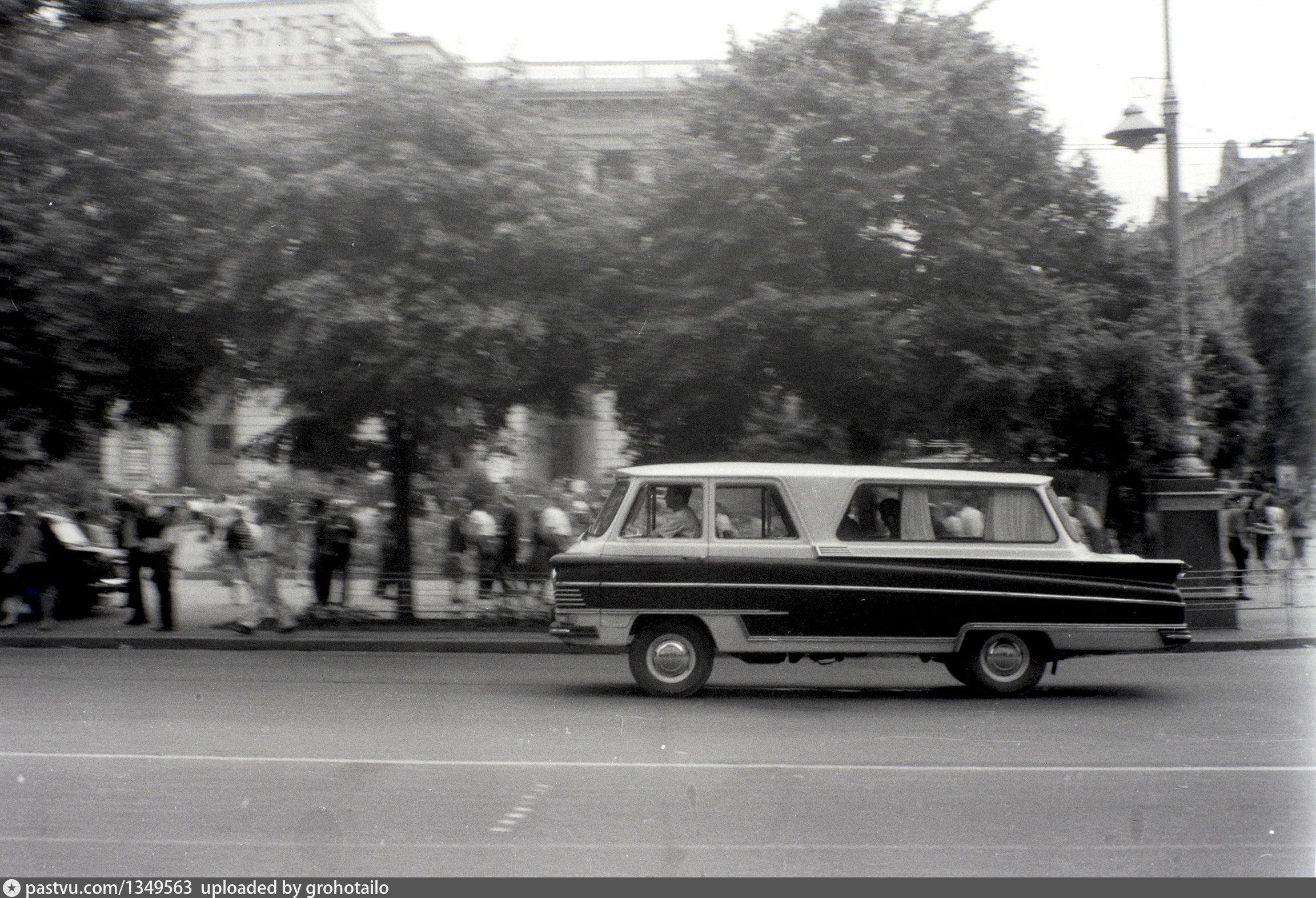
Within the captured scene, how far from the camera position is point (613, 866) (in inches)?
235

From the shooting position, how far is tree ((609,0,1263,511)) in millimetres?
15680

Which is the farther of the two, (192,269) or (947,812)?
(192,269)

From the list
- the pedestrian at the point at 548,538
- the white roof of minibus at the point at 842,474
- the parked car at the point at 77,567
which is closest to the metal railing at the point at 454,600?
the pedestrian at the point at 548,538

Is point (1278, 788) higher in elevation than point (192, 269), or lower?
lower

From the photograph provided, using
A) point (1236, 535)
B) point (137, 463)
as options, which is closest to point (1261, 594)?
point (1236, 535)

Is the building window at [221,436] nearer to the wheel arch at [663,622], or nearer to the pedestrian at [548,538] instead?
the pedestrian at [548,538]

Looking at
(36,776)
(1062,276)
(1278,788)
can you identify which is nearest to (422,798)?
(36,776)

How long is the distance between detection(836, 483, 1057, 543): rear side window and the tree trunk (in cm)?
812

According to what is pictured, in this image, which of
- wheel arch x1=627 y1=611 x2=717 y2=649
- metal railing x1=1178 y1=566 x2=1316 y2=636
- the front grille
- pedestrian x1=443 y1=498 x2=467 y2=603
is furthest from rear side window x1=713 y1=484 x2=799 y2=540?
metal railing x1=1178 y1=566 x2=1316 y2=636

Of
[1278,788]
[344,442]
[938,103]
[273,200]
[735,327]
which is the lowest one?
[1278,788]

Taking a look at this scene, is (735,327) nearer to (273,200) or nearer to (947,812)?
(273,200)

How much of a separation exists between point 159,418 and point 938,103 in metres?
10.8

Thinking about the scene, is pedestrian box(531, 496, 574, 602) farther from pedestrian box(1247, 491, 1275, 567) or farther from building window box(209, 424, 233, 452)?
building window box(209, 424, 233, 452)

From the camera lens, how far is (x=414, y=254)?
52.7 ft
